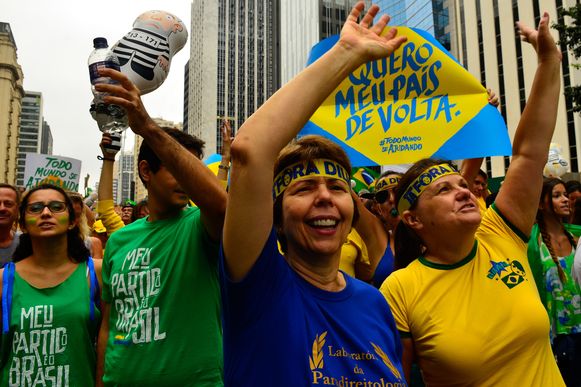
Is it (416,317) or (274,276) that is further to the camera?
(416,317)

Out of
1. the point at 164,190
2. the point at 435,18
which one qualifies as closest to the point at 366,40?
the point at 164,190

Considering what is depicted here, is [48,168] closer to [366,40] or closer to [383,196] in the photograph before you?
[383,196]

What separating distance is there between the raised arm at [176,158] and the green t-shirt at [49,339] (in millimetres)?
1148

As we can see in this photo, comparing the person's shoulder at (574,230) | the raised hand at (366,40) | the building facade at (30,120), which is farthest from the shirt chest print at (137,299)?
the building facade at (30,120)

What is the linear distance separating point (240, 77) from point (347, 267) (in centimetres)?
11597

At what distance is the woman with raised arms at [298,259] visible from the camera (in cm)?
142

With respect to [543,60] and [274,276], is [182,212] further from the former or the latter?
[543,60]

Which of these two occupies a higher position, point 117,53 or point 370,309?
point 117,53

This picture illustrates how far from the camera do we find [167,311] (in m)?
2.43

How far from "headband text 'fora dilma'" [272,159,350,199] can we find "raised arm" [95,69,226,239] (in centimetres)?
59

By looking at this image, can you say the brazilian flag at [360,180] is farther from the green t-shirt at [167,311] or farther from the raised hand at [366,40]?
the raised hand at [366,40]

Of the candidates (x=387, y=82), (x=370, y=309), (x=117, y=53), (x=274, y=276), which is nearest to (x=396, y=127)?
(x=387, y=82)

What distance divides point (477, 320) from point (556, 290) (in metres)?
2.24

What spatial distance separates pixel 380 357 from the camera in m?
1.60
